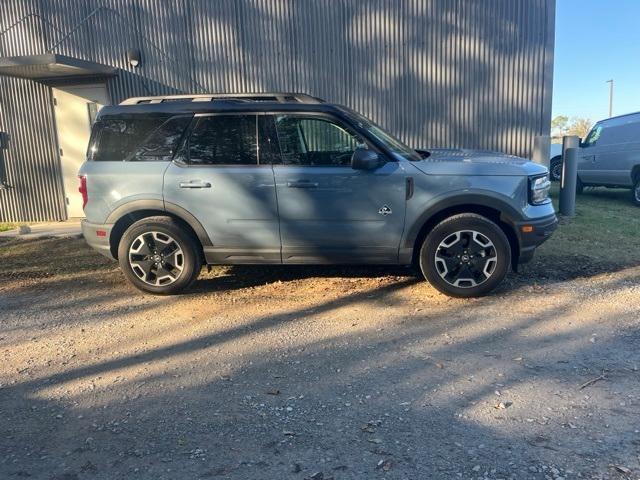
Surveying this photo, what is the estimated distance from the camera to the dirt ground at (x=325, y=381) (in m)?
2.68

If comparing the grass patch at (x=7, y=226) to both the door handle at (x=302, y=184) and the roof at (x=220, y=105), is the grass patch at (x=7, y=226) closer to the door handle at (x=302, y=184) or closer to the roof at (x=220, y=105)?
the roof at (x=220, y=105)

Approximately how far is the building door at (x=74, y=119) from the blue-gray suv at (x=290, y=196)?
5513mm

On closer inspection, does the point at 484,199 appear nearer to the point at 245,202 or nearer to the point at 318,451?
the point at 245,202

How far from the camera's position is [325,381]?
352cm

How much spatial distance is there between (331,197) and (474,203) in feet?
4.55

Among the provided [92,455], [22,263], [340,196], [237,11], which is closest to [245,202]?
[340,196]

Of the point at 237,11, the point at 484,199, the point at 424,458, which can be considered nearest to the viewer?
the point at 424,458

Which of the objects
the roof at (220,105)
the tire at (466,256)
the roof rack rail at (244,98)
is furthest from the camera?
the roof rack rail at (244,98)

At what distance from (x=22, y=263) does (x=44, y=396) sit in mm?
4374

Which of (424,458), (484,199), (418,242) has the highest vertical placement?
(484,199)

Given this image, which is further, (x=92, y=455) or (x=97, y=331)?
(x=97, y=331)

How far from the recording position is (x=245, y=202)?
17.0 feet

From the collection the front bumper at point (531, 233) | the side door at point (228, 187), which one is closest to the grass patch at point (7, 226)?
the side door at point (228, 187)

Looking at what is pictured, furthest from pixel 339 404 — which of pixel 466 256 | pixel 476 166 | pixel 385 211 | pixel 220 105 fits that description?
pixel 220 105
